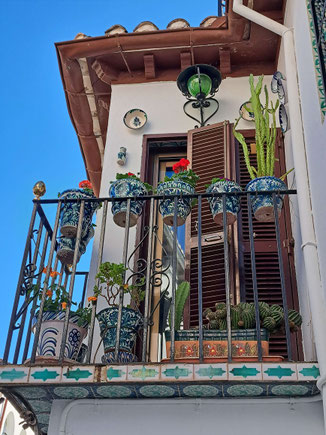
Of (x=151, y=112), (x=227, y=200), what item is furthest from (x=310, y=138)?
(x=151, y=112)

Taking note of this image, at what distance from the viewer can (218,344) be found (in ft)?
15.5

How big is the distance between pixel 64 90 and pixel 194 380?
4.60 meters

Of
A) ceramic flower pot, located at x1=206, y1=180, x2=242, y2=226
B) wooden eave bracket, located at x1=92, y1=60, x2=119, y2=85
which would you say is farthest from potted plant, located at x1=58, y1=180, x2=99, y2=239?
wooden eave bracket, located at x1=92, y1=60, x2=119, y2=85

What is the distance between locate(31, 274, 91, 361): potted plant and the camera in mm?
5023

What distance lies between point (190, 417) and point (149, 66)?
4389mm

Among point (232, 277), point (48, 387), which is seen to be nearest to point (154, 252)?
point (232, 277)

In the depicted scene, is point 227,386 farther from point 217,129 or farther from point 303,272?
point 217,129

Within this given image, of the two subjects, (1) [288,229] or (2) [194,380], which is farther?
(1) [288,229]

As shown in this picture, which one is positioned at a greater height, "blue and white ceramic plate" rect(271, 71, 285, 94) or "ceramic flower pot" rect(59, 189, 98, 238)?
"blue and white ceramic plate" rect(271, 71, 285, 94)

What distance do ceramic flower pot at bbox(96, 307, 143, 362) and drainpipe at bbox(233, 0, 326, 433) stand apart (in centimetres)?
131

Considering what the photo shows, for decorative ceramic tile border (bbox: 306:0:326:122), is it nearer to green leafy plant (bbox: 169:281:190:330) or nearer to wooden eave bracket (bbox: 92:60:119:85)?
green leafy plant (bbox: 169:281:190:330)

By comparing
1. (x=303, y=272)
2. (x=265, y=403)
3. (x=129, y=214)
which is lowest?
(x=265, y=403)

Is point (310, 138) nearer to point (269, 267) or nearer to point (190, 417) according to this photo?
point (269, 267)

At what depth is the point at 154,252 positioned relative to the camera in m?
6.56
